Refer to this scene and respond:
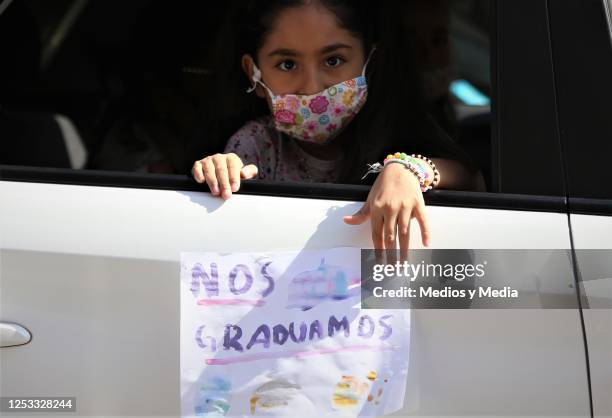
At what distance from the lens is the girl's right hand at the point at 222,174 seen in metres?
1.74

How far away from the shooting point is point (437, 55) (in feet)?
11.3

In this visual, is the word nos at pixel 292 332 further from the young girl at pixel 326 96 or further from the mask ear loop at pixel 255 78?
the mask ear loop at pixel 255 78

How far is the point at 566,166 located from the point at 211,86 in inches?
50.0

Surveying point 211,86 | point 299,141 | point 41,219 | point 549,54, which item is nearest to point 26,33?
point 211,86

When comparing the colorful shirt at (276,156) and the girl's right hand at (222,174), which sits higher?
the colorful shirt at (276,156)

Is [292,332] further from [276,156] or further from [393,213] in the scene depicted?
[276,156]

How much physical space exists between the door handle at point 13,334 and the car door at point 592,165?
102cm

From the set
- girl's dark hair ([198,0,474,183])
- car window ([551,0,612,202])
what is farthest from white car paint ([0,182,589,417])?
girl's dark hair ([198,0,474,183])

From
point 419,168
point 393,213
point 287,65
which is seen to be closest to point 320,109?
point 287,65

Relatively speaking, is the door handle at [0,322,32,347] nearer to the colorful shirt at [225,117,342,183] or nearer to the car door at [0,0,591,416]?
the car door at [0,0,591,416]

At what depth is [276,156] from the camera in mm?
2365

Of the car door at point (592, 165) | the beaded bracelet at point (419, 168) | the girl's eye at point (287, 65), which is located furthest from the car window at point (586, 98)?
the girl's eye at point (287, 65)

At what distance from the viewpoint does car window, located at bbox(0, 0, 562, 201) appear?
2969 millimetres

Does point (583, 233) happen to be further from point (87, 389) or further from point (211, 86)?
point (211, 86)
